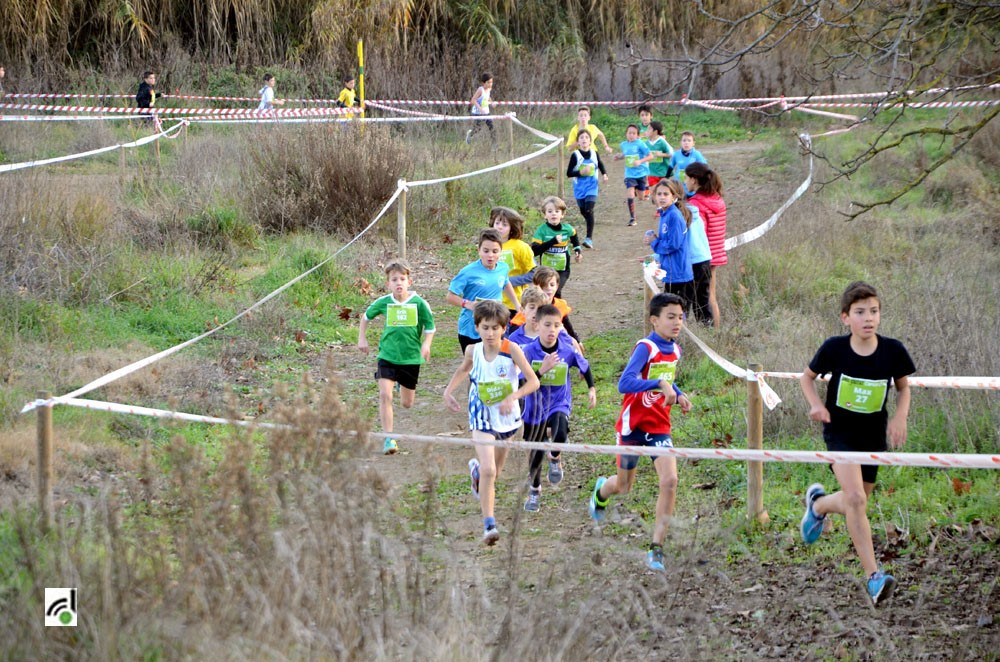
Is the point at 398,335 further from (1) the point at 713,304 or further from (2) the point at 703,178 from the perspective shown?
(2) the point at 703,178

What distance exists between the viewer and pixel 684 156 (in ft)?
48.9

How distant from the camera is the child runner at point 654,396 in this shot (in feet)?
20.9

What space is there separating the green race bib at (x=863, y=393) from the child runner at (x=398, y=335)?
3.29 metres

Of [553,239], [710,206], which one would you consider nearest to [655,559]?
[553,239]

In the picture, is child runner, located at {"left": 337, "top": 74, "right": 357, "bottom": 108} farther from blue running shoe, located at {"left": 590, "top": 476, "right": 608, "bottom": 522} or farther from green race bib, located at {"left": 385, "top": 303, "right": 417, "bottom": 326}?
blue running shoe, located at {"left": 590, "top": 476, "right": 608, "bottom": 522}

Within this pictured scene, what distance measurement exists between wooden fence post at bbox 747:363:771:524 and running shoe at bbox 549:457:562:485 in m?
1.39

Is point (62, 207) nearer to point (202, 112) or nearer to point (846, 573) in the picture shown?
point (846, 573)

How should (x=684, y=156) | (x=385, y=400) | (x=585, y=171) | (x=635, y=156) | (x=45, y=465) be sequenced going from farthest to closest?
(x=635, y=156), (x=684, y=156), (x=585, y=171), (x=385, y=400), (x=45, y=465)

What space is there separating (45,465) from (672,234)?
6.03 metres

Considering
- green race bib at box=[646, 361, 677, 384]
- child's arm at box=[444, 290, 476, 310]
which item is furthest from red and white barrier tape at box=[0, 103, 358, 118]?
green race bib at box=[646, 361, 677, 384]

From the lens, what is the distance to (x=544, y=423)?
7.23 meters

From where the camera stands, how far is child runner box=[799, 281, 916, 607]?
224 inches

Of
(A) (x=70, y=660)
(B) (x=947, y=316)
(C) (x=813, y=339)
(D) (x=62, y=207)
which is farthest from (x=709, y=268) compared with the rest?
(A) (x=70, y=660)

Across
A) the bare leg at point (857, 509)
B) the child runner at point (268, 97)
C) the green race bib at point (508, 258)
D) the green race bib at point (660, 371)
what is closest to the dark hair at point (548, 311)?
the green race bib at point (660, 371)
